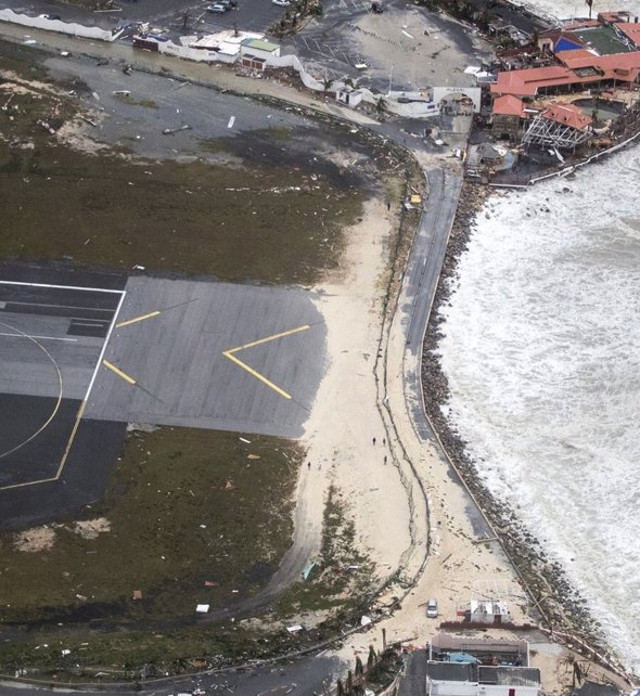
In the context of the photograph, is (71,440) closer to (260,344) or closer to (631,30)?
(260,344)

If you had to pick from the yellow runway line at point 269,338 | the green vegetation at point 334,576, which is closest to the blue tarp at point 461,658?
the green vegetation at point 334,576

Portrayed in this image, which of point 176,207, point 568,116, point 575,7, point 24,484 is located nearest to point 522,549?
point 24,484

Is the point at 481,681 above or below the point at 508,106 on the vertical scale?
below

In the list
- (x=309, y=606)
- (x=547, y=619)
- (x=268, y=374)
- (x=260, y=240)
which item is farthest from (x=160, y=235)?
(x=547, y=619)

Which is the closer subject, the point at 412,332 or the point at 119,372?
the point at 119,372

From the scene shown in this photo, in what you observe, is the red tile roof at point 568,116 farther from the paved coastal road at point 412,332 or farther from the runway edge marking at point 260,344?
the runway edge marking at point 260,344

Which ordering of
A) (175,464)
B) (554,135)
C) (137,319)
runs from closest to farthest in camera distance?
(175,464) < (137,319) < (554,135)

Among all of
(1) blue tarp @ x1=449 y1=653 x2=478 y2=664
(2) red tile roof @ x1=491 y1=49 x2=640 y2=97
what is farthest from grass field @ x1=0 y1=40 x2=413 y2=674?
(2) red tile roof @ x1=491 y1=49 x2=640 y2=97
